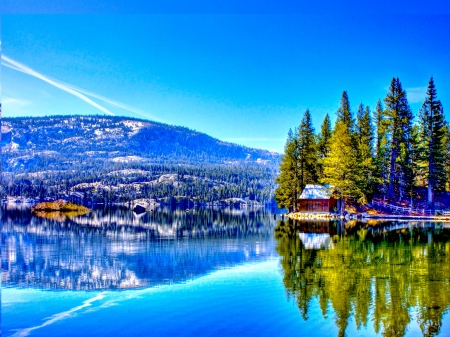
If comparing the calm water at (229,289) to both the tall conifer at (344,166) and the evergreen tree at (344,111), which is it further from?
the evergreen tree at (344,111)

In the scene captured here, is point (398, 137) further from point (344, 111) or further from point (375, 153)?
point (344, 111)

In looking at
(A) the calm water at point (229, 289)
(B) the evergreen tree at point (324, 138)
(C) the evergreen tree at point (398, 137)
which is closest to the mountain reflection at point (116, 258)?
(A) the calm water at point (229, 289)

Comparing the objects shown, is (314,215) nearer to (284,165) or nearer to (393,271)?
(284,165)

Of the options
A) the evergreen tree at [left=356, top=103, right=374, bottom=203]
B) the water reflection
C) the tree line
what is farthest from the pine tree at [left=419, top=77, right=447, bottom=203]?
the water reflection

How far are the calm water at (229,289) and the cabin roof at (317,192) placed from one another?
101ft

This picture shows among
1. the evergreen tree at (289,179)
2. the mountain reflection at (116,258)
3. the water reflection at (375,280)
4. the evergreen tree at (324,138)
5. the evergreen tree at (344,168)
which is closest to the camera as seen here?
the water reflection at (375,280)

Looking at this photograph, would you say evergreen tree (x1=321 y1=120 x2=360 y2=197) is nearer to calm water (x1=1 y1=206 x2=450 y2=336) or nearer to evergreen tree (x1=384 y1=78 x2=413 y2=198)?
evergreen tree (x1=384 y1=78 x2=413 y2=198)

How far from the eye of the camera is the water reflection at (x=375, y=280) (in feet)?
47.2

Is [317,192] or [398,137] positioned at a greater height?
[398,137]

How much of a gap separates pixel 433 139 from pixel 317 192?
19441 millimetres

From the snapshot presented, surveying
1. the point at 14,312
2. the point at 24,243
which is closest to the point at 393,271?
the point at 14,312

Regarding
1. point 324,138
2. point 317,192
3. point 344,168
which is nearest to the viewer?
point 344,168

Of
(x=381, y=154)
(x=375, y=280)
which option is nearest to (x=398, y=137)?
(x=381, y=154)

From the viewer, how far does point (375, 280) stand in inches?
763
